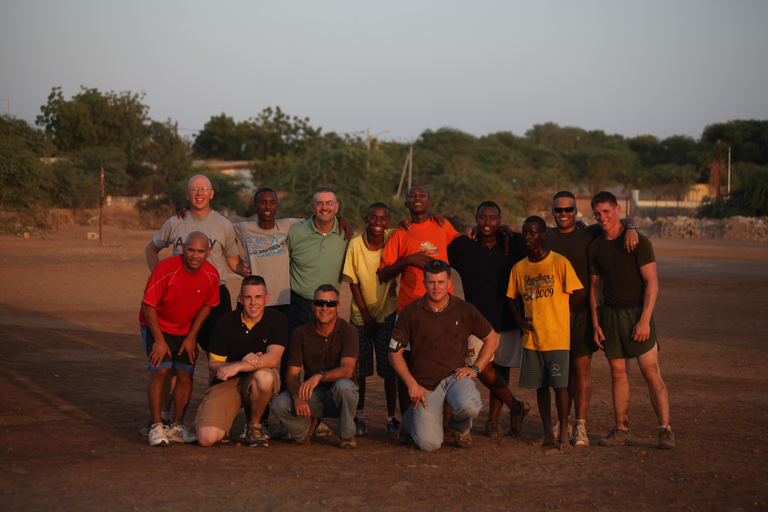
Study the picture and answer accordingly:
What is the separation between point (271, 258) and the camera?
21.6ft

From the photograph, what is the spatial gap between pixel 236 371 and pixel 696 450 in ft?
12.0

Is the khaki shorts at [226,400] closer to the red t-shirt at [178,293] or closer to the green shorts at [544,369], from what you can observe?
the red t-shirt at [178,293]

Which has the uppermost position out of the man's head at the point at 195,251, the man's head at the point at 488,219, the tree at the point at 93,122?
the tree at the point at 93,122

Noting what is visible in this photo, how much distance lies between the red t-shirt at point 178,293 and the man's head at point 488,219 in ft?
7.48

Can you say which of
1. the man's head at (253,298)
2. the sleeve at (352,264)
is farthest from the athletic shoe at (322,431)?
the sleeve at (352,264)

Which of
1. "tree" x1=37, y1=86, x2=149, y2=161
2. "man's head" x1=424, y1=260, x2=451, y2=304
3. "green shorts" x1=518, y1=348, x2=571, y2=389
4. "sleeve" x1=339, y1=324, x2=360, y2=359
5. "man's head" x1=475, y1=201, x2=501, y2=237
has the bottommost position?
"green shorts" x1=518, y1=348, x2=571, y2=389

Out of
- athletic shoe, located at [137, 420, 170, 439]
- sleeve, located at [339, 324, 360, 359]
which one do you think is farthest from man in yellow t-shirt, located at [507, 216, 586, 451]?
athletic shoe, located at [137, 420, 170, 439]

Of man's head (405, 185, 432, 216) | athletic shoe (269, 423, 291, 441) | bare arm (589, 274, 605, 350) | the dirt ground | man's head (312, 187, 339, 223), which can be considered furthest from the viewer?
man's head (312, 187, 339, 223)

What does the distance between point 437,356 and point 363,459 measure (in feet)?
3.31

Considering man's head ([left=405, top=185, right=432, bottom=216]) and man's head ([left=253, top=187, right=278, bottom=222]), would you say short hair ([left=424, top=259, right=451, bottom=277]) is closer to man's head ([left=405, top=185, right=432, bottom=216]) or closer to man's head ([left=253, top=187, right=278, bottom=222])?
man's head ([left=405, top=185, right=432, bottom=216])

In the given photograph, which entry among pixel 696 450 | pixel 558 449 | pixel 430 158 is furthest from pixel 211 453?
pixel 430 158

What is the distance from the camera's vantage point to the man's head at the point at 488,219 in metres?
5.95

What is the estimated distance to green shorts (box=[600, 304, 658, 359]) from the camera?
571 centimetres

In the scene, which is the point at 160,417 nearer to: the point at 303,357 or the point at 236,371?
the point at 236,371
